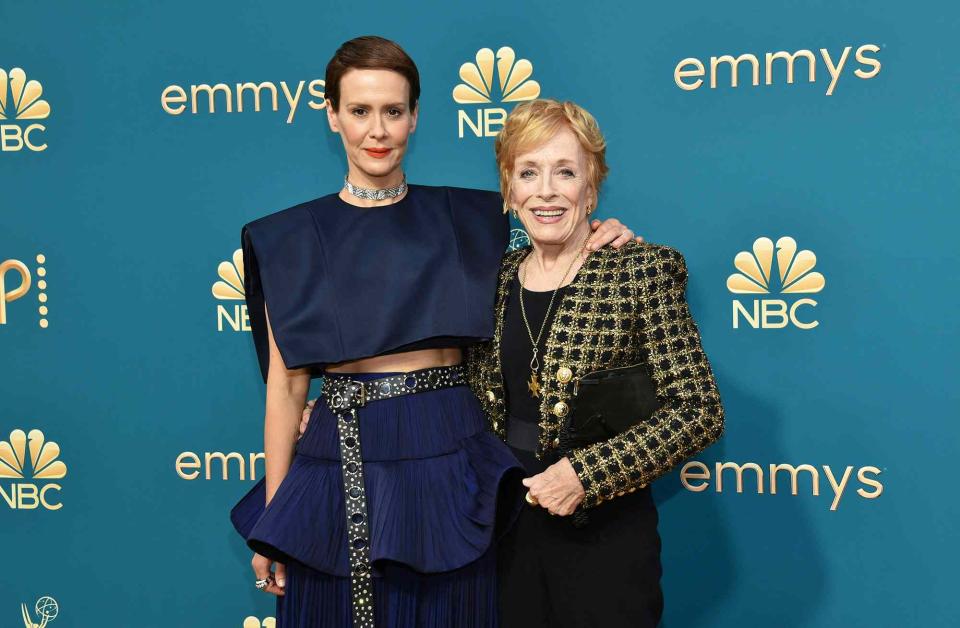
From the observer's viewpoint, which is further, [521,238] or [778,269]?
[521,238]

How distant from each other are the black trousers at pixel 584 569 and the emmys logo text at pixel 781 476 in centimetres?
66

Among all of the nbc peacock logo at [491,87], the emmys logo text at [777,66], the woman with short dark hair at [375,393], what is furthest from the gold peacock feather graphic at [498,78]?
the woman with short dark hair at [375,393]

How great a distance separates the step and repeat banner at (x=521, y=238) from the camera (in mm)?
2293

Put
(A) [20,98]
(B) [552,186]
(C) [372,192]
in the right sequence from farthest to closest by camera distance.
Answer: (A) [20,98] < (C) [372,192] < (B) [552,186]

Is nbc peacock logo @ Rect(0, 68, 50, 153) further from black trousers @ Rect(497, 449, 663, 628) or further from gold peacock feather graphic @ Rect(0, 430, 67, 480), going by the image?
black trousers @ Rect(497, 449, 663, 628)

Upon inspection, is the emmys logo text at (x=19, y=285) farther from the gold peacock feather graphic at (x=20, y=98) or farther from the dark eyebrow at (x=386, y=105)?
the dark eyebrow at (x=386, y=105)

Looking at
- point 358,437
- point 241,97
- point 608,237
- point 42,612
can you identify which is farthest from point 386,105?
point 42,612

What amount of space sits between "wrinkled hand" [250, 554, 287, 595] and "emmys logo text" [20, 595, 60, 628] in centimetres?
129

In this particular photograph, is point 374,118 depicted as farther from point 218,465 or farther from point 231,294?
point 218,465

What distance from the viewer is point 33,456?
9.39ft

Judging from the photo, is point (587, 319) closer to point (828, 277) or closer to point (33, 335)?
point (828, 277)

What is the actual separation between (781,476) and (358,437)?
119 centimetres

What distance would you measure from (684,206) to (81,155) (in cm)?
173

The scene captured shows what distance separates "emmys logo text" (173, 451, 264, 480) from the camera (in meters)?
2.76
